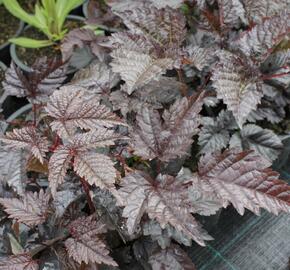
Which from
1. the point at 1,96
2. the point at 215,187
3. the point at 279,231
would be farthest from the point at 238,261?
the point at 1,96

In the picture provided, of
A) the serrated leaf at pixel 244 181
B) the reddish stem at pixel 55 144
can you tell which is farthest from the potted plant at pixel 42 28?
the serrated leaf at pixel 244 181

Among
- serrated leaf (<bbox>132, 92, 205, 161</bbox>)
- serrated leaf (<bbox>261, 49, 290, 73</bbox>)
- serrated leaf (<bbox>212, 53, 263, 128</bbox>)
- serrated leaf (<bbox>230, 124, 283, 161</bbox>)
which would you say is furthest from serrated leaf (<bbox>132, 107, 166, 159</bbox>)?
serrated leaf (<bbox>261, 49, 290, 73</bbox>)

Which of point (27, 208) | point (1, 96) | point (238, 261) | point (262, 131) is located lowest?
point (1, 96)

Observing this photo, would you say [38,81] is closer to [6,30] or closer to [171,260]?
[171,260]

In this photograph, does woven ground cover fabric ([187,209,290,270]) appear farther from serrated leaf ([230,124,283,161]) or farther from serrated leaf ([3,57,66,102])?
serrated leaf ([3,57,66,102])

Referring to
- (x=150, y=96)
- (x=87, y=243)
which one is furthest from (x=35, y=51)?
(x=87, y=243)

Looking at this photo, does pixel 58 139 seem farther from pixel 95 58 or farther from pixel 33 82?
pixel 95 58

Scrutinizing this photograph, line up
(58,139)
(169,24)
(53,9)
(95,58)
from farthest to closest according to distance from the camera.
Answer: (53,9) → (95,58) → (169,24) → (58,139)
